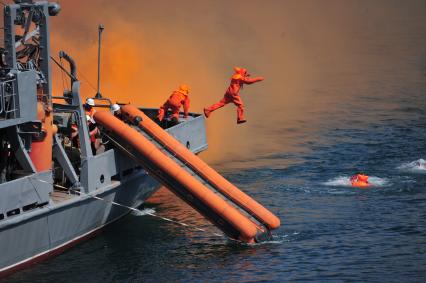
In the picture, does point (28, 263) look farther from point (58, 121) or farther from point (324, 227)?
point (324, 227)

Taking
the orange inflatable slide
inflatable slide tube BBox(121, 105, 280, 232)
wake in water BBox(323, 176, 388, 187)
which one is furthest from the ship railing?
wake in water BBox(323, 176, 388, 187)

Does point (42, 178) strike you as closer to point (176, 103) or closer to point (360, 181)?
point (176, 103)

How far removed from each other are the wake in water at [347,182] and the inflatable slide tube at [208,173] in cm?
788

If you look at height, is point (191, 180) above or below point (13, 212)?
above

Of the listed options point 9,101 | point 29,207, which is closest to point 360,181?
point 29,207

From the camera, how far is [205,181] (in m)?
35.8

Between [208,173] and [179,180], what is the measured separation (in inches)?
42.5

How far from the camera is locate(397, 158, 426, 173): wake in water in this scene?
145ft

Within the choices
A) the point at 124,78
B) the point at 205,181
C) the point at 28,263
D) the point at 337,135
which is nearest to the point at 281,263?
the point at 205,181

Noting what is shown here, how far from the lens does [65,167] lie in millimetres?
34969

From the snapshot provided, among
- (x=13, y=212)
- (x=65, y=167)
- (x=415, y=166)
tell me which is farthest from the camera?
(x=415, y=166)

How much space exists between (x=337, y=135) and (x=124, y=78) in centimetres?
1167

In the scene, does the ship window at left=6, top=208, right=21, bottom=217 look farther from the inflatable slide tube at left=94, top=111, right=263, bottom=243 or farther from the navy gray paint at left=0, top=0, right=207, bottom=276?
the inflatable slide tube at left=94, top=111, right=263, bottom=243

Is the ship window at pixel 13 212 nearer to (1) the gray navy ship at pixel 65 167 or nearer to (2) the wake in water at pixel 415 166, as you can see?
(1) the gray navy ship at pixel 65 167
